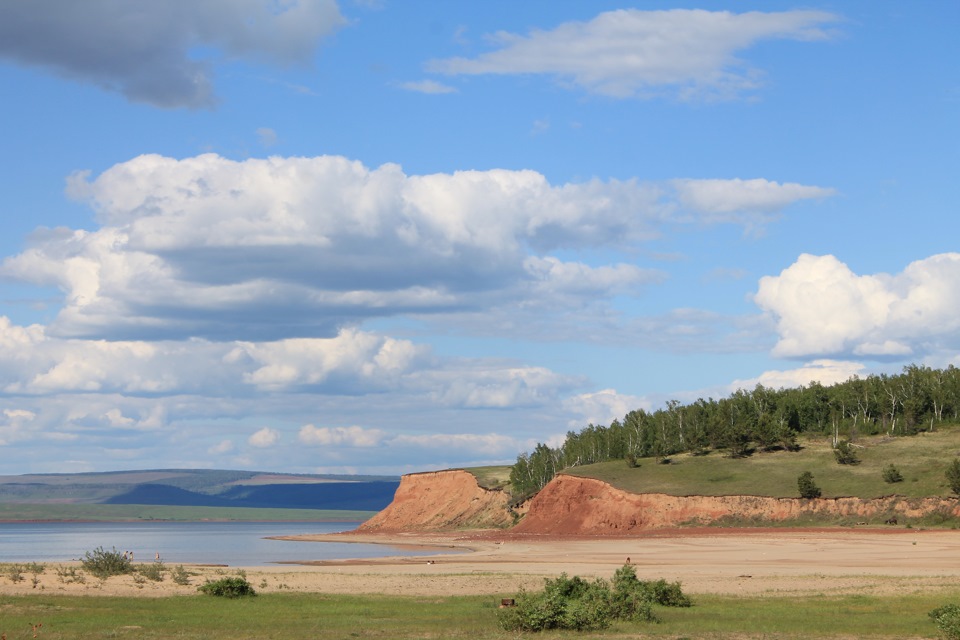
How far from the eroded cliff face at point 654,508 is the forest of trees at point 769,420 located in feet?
40.2

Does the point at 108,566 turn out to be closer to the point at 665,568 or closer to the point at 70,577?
the point at 70,577

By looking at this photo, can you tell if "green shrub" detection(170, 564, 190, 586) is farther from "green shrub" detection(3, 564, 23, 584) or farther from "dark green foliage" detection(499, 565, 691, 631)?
"dark green foliage" detection(499, 565, 691, 631)

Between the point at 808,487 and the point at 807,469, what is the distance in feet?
34.5

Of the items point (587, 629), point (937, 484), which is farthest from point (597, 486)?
point (587, 629)

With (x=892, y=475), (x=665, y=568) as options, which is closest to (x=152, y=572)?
(x=665, y=568)

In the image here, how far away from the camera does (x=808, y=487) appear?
331 ft

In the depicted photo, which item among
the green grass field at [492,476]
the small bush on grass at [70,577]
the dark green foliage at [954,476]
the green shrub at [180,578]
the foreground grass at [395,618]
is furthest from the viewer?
the green grass field at [492,476]

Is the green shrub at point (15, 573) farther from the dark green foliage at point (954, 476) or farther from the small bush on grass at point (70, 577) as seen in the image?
the dark green foliage at point (954, 476)

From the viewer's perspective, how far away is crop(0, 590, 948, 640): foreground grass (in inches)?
1201

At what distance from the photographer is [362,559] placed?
78938 millimetres

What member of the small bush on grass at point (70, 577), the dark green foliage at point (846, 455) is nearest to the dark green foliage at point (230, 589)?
the small bush on grass at point (70, 577)

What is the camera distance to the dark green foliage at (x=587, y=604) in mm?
31578

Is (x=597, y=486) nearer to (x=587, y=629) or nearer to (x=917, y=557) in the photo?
(x=917, y=557)

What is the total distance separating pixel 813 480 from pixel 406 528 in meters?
69.7
